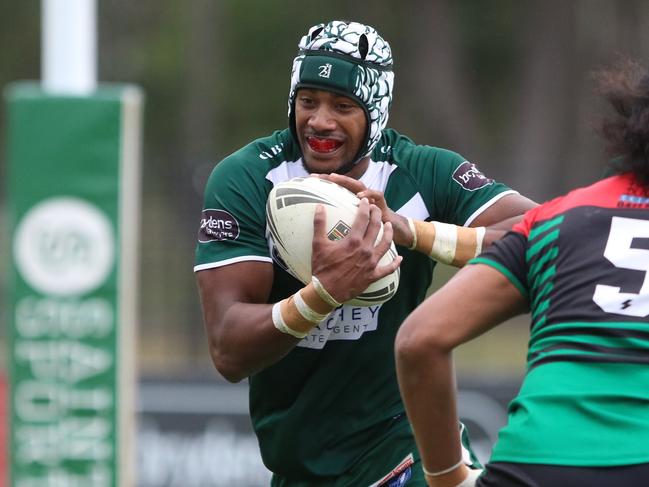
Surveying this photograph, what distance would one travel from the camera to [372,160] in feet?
15.9

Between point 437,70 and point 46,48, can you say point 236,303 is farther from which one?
point 437,70

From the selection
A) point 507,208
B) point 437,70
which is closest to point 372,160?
point 507,208

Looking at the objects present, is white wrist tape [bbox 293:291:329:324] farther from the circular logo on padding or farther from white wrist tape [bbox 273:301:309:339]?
the circular logo on padding

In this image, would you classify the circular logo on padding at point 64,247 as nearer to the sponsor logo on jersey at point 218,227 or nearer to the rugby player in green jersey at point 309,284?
the rugby player in green jersey at point 309,284

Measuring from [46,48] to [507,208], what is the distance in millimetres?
4618

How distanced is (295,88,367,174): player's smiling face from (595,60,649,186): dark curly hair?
1.15 m

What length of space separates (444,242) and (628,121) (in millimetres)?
1109

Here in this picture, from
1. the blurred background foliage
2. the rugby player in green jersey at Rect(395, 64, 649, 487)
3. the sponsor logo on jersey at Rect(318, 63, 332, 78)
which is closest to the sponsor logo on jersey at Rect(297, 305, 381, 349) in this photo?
the sponsor logo on jersey at Rect(318, 63, 332, 78)

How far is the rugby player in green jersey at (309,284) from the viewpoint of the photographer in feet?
14.8

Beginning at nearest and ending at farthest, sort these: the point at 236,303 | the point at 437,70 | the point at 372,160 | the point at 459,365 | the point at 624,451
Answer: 1. the point at 624,451
2. the point at 236,303
3. the point at 372,160
4. the point at 459,365
5. the point at 437,70

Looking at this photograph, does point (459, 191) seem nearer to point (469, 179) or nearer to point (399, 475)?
point (469, 179)

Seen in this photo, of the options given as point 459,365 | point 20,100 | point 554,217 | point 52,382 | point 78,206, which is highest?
point 554,217

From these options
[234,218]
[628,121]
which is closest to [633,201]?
[628,121]

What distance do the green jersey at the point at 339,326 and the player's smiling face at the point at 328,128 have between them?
95 millimetres
